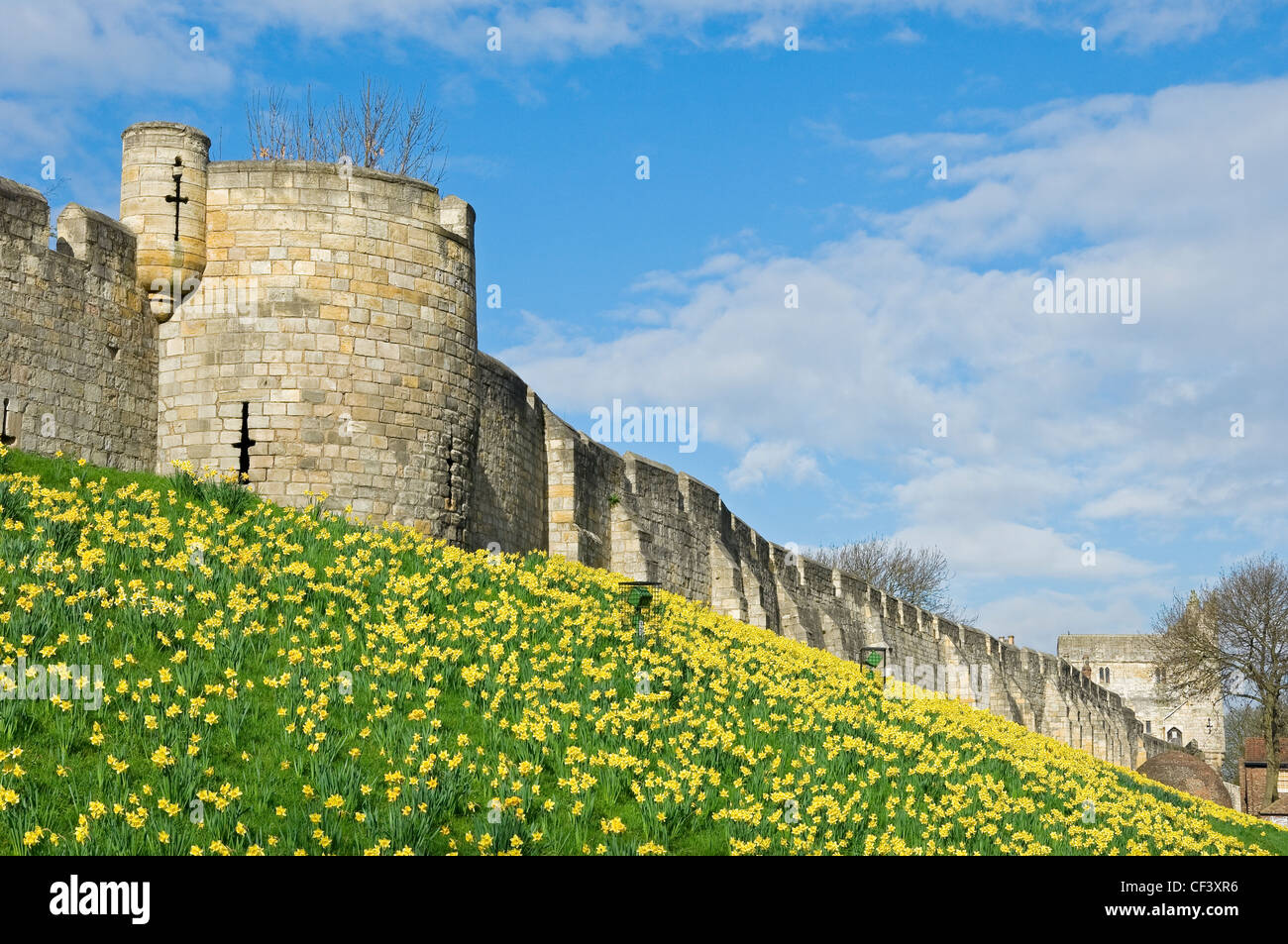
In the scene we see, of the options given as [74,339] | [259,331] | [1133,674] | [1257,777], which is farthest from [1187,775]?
[1133,674]

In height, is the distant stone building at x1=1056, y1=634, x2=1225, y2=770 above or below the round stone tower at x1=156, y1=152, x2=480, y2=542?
below

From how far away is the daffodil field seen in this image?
23.5ft

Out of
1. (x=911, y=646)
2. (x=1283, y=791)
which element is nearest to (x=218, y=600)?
(x=911, y=646)

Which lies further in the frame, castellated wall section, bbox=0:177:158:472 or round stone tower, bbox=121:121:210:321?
round stone tower, bbox=121:121:210:321

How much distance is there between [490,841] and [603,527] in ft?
49.4

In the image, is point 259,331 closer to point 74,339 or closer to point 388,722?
point 74,339

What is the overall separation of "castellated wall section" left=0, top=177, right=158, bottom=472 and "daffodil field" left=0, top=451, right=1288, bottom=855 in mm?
1408

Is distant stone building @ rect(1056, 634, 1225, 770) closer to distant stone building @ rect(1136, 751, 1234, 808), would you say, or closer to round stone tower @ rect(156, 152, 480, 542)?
distant stone building @ rect(1136, 751, 1234, 808)

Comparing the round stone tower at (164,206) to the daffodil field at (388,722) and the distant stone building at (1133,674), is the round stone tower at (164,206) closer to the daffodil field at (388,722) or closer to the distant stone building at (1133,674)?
the daffodil field at (388,722)

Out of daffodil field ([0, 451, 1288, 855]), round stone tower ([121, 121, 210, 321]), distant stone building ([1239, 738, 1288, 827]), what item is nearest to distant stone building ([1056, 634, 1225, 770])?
distant stone building ([1239, 738, 1288, 827])

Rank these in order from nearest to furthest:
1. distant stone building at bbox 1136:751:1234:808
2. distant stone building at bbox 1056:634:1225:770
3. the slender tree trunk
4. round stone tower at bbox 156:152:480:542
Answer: round stone tower at bbox 156:152:480:542 < the slender tree trunk < distant stone building at bbox 1136:751:1234:808 < distant stone building at bbox 1056:634:1225:770

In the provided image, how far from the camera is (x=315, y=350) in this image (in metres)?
14.9

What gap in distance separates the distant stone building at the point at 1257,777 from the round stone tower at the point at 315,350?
1076 inches
